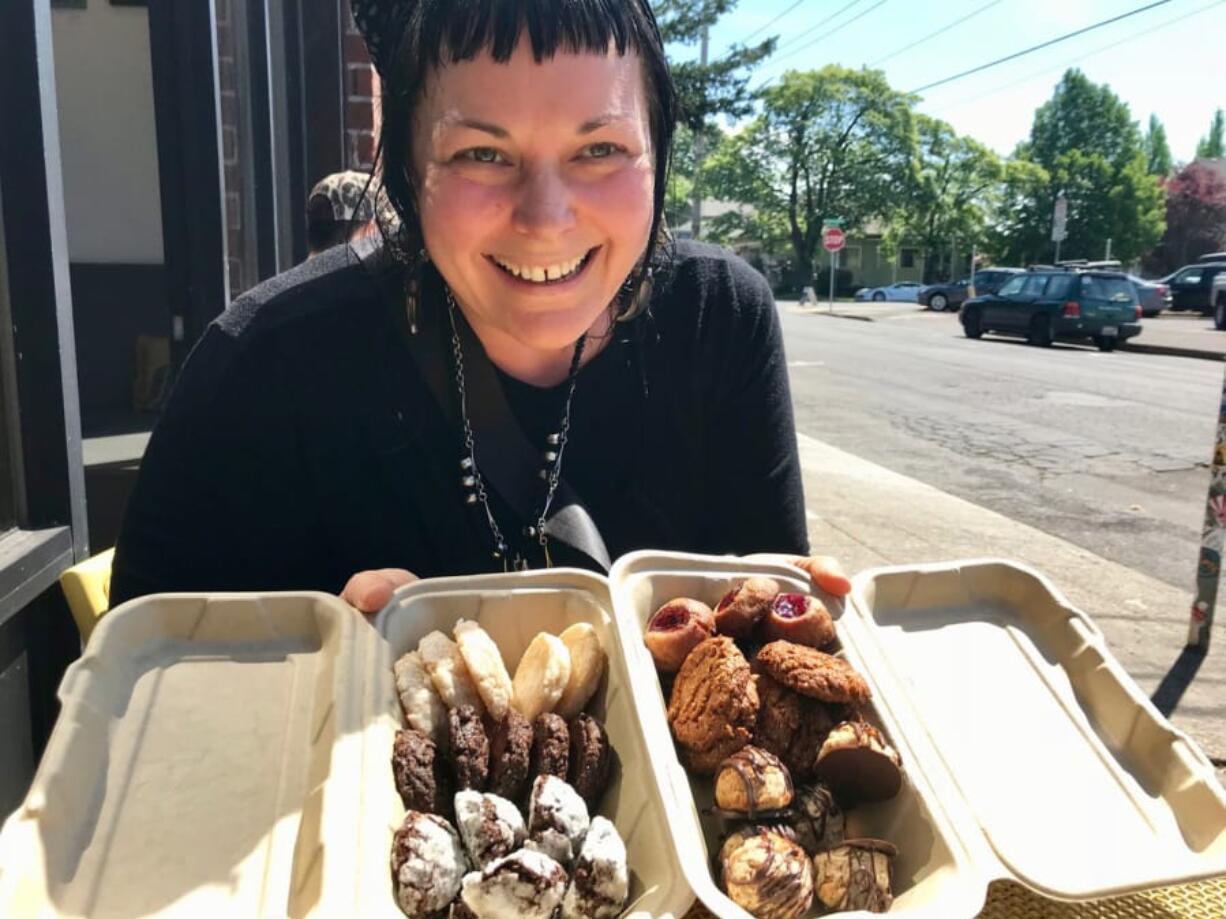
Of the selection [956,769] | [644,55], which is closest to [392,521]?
[644,55]

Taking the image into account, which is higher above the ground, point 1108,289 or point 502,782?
point 1108,289

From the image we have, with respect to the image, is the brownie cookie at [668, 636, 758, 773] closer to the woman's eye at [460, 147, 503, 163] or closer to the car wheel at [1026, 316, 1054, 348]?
the woman's eye at [460, 147, 503, 163]

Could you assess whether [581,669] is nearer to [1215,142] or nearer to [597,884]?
[597,884]

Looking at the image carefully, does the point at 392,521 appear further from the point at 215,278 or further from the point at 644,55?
the point at 215,278

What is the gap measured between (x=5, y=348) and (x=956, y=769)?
6.74ft

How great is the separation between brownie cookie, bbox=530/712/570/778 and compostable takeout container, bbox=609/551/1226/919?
9 cm

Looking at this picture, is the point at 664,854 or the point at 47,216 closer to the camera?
the point at 664,854

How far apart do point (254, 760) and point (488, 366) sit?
80 centimetres

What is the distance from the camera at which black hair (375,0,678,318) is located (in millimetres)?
1306

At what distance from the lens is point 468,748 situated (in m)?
1.02

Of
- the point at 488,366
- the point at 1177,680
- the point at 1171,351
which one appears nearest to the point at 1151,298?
the point at 1171,351

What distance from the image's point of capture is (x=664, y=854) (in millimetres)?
914

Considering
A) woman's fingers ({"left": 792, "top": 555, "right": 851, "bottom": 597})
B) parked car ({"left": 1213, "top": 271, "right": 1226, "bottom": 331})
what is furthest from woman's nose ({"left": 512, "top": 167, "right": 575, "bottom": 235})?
parked car ({"left": 1213, "top": 271, "right": 1226, "bottom": 331})

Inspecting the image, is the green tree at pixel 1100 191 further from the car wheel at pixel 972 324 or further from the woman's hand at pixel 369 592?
the woman's hand at pixel 369 592
